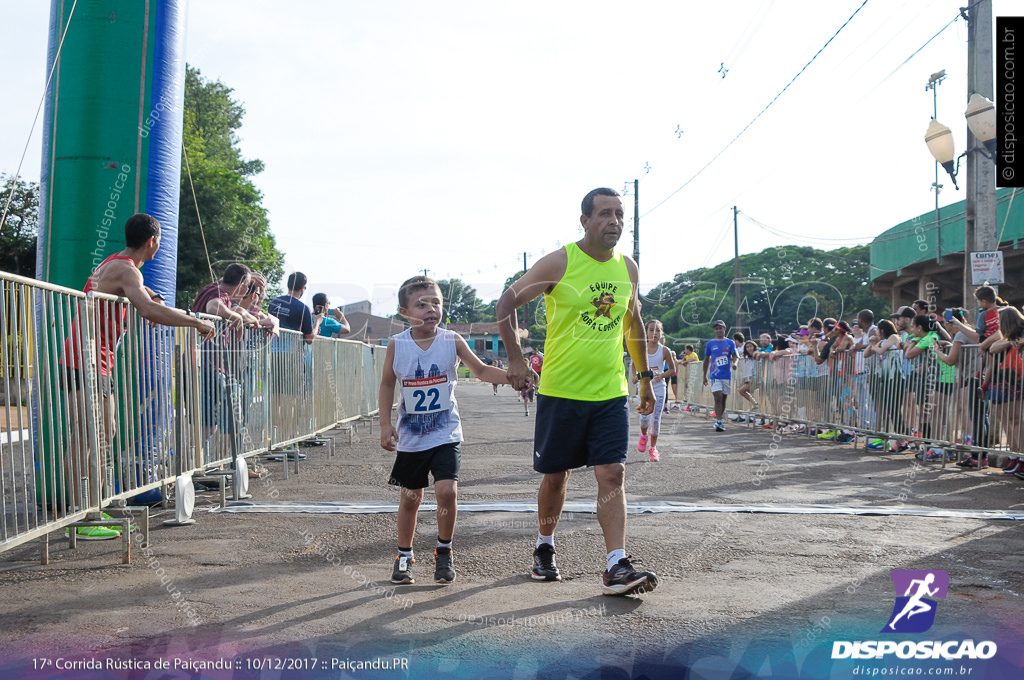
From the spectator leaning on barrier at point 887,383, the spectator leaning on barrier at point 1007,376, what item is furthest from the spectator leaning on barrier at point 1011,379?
the spectator leaning on barrier at point 887,383

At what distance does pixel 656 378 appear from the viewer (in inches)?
453

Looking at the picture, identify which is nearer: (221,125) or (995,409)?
(995,409)

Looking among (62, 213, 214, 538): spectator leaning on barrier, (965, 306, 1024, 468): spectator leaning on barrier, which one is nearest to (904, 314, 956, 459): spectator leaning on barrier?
(965, 306, 1024, 468): spectator leaning on barrier

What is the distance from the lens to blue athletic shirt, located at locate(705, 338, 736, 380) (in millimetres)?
17422

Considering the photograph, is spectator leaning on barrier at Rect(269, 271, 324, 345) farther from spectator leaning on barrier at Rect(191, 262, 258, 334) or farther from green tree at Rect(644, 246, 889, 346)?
green tree at Rect(644, 246, 889, 346)

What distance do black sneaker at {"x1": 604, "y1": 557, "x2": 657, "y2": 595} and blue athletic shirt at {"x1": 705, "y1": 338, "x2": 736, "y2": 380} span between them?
13713 mm

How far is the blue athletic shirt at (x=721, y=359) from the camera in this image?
57.2 ft

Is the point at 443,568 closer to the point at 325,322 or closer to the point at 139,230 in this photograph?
the point at 139,230

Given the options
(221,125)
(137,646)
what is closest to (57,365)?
(137,646)

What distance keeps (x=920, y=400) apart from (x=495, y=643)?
947 cm

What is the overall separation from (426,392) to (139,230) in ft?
7.96

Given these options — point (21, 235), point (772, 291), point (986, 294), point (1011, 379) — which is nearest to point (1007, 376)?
point (1011, 379)

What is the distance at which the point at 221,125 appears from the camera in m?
53.8

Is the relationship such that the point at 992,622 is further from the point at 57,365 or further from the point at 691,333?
the point at 691,333
